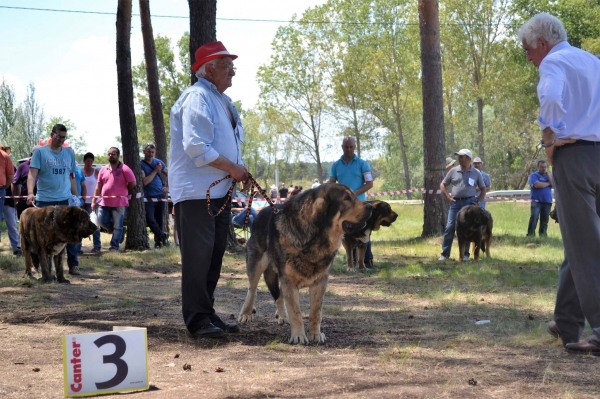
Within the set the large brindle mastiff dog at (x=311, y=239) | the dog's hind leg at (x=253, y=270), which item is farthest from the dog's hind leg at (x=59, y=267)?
the large brindle mastiff dog at (x=311, y=239)

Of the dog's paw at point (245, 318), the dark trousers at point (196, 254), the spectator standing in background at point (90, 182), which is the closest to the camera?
the dark trousers at point (196, 254)

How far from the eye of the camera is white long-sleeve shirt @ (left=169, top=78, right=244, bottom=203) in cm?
580

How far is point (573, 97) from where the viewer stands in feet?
16.9

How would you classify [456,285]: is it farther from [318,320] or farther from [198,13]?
[198,13]

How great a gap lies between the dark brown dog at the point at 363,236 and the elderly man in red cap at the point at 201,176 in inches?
234

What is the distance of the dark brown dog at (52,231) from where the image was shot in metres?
10.1

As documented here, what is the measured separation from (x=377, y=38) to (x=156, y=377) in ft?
126

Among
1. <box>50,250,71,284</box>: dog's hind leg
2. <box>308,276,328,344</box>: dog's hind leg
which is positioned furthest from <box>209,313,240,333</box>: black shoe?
<box>50,250,71,284</box>: dog's hind leg

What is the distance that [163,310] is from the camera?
7797mm

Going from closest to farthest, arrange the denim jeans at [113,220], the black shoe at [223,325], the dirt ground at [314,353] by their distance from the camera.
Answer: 1. the dirt ground at [314,353]
2. the black shoe at [223,325]
3. the denim jeans at [113,220]

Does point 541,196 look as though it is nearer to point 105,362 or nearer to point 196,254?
point 196,254

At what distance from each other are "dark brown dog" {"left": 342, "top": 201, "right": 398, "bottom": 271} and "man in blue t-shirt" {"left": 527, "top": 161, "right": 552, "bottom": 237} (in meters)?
5.86

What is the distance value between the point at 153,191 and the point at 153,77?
537 cm

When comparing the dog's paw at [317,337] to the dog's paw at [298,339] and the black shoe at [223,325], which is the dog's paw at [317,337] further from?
the black shoe at [223,325]
